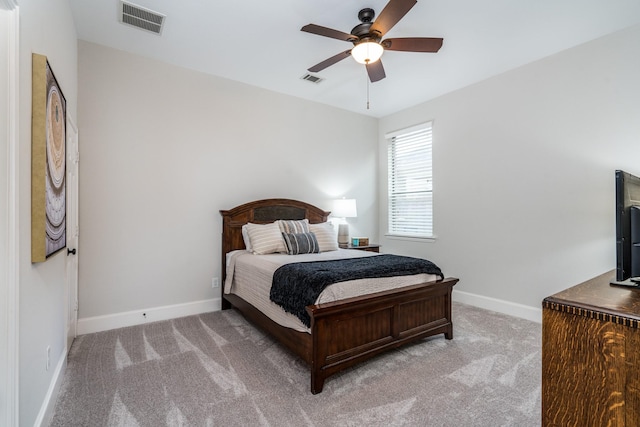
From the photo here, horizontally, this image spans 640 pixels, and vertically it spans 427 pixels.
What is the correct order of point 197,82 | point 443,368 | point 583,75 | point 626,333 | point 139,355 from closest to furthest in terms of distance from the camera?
point 626,333
point 443,368
point 139,355
point 583,75
point 197,82

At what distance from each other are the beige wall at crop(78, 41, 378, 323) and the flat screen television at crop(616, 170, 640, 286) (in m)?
3.45

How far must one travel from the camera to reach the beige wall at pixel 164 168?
121 inches

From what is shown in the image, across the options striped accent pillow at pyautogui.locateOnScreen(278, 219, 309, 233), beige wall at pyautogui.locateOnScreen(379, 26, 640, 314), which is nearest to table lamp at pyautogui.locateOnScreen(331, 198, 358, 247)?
striped accent pillow at pyautogui.locateOnScreen(278, 219, 309, 233)

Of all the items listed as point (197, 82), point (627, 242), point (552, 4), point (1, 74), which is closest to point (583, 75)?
point (552, 4)

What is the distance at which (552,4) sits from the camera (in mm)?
2449

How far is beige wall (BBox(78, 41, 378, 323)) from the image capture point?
3078 mm

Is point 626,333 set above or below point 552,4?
below

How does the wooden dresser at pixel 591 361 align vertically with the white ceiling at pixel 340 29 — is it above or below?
below

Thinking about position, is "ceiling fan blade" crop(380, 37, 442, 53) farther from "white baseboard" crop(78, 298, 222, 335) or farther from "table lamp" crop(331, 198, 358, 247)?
"white baseboard" crop(78, 298, 222, 335)

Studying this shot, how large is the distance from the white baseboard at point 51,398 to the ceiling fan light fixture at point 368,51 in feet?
10.1

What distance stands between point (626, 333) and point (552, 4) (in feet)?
8.58

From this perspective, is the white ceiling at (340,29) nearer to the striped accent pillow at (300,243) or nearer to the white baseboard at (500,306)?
the striped accent pillow at (300,243)

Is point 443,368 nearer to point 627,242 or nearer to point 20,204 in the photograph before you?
point 627,242

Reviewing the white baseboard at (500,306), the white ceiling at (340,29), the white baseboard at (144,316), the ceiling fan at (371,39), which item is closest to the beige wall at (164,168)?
the white baseboard at (144,316)
